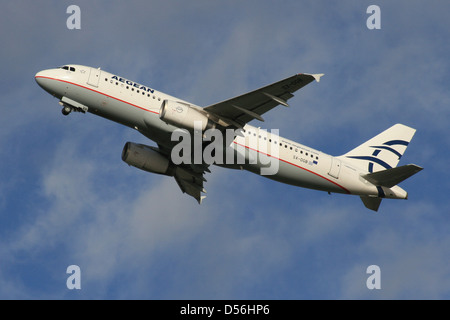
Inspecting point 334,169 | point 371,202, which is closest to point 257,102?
point 334,169

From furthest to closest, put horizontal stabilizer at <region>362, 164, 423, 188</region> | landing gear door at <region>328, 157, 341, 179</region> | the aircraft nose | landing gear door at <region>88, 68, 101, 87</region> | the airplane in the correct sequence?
1. landing gear door at <region>328, 157, 341, 179</region>
2. horizontal stabilizer at <region>362, 164, 423, 188</region>
3. the aircraft nose
4. landing gear door at <region>88, 68, 101, 87</region>
5. the airplane

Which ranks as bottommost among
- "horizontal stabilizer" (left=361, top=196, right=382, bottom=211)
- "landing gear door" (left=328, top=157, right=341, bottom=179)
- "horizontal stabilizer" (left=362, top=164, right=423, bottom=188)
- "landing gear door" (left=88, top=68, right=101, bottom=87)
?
"horizontal stabilizer" (left=361, top=196, right=382, bottom=211)

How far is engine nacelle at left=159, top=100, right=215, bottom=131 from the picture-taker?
1861 inches

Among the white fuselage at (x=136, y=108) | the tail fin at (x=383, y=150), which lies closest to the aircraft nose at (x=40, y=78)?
the white fuselage at (x=136, y=108)

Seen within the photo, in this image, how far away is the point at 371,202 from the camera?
55.0 m

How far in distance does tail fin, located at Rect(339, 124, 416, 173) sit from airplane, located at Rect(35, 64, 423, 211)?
114cm

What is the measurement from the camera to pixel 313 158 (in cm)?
5250

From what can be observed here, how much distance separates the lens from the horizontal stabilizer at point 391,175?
166 ft

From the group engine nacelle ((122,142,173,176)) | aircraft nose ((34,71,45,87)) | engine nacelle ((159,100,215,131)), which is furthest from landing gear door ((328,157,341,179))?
aircraft nose ((34,71,45,87))

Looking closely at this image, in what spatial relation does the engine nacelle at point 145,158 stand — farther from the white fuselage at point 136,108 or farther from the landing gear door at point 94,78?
the landing gear door at point 94,78

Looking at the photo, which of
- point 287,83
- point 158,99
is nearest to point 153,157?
point 158,99

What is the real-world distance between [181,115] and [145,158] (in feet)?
27.9

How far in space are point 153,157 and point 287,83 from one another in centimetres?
1520

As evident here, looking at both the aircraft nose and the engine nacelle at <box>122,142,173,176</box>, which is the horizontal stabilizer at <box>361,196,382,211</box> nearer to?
the engine nacelle at <box>122,142,173,176</box>
